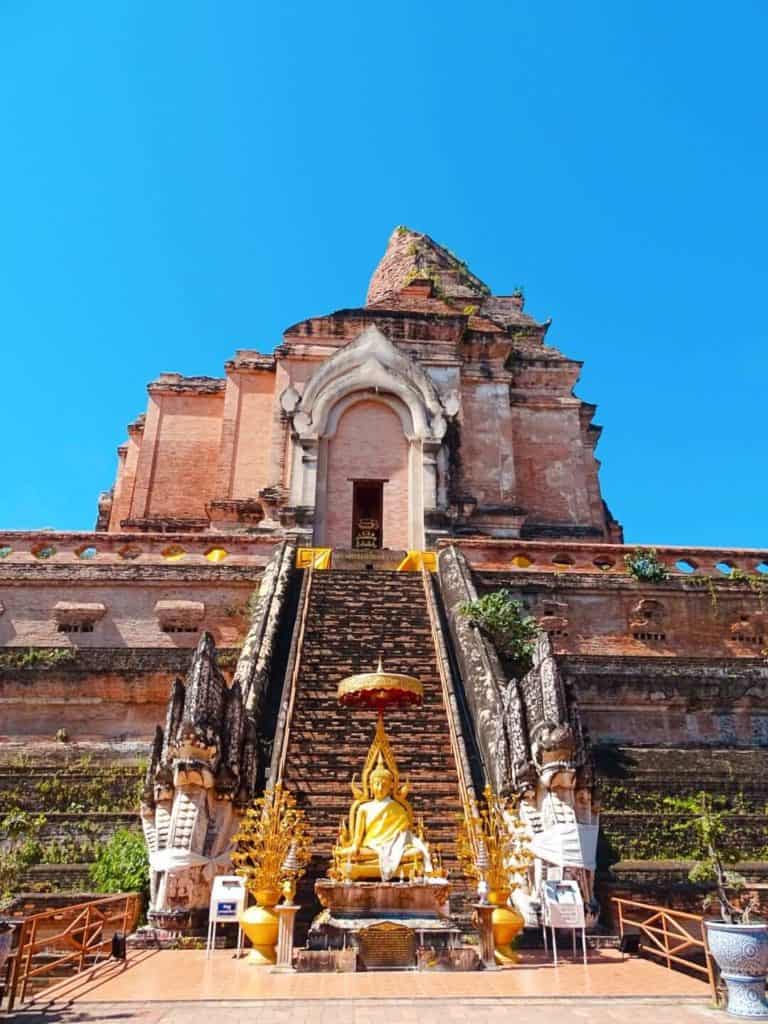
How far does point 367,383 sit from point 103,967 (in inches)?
702

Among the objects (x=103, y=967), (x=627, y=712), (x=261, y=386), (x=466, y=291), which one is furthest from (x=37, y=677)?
(x=466, y=291)

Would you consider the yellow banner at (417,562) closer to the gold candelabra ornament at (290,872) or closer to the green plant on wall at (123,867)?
the green plant on wall at (123,867)

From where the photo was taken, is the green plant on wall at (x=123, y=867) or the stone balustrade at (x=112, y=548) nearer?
the green plant on wall at (x=123, y=867)

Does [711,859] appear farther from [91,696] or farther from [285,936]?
[91,696]

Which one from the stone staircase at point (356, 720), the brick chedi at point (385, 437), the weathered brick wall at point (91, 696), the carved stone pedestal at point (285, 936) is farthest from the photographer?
the brick chedi at point (385, 437)

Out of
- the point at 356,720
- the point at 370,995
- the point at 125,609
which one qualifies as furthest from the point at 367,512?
the point at 370,995

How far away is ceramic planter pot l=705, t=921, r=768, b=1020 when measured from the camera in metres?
5.95

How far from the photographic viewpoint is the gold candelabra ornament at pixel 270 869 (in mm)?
8258

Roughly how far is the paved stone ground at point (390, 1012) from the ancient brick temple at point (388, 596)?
3658mm

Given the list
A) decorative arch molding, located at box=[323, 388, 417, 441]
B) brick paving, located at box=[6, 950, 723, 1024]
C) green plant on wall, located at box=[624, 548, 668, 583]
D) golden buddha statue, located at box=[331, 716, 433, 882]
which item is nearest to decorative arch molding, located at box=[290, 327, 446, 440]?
decorative arch molding, located at box=[323, 388, 417, 441]

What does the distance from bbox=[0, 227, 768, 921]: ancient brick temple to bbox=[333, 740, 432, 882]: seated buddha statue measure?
1242 mm

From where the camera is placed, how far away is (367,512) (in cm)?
2541

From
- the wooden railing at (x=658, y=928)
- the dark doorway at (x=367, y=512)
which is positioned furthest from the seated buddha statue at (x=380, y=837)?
the dark doorway at (x=367, y=512)

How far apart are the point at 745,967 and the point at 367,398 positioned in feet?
63.1
